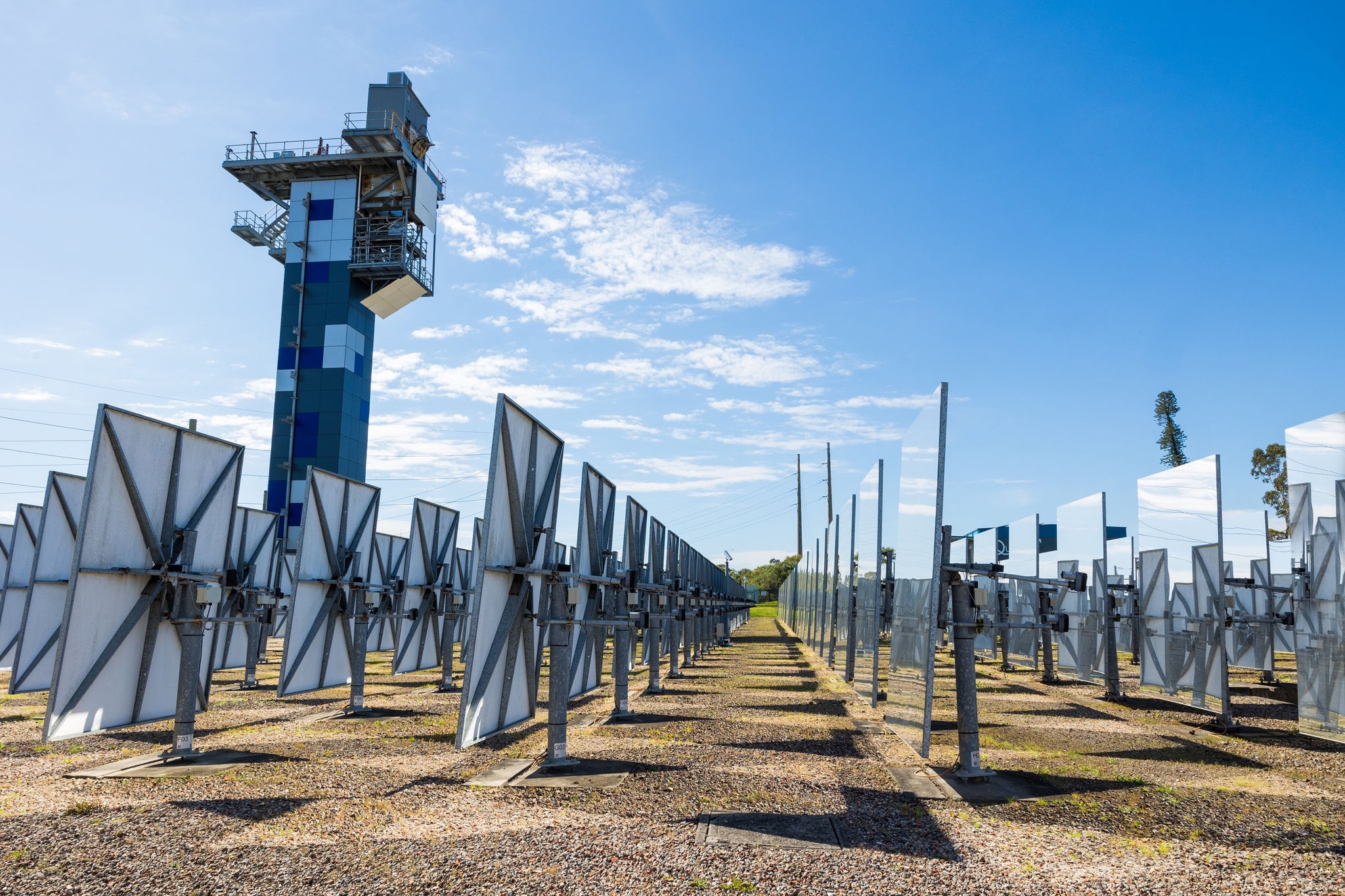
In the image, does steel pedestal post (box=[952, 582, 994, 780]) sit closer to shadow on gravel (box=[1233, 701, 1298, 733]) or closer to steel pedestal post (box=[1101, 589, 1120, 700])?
shadow on gravel (box=[1233, 701, 1298, 733])

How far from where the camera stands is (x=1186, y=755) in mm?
11992

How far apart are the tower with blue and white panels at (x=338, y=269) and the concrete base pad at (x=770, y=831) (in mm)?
40981

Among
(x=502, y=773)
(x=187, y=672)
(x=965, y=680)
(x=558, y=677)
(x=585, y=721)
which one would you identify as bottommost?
(x=585, y=721)

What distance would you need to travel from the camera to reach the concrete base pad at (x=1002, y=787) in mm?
9273

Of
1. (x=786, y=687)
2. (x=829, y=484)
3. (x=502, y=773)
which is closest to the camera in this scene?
(x=502, y=773)

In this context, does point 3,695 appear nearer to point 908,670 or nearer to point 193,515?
point 193,515

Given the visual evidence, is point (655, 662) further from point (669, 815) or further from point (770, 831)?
point (770, 831)

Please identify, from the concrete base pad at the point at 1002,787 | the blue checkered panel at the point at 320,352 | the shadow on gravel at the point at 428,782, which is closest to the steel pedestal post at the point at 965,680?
the concrete base pad at the point at 1002,787

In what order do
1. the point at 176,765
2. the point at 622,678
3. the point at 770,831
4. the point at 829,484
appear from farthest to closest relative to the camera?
the point at 829,484 → the point at 622,678 → the point at 176,765 → the point at 770,831

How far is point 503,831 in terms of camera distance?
26.1 ft

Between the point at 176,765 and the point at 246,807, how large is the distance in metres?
3.01

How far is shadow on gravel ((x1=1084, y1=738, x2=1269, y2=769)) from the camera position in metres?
11.5

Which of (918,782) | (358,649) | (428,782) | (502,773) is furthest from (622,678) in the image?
(918,782)

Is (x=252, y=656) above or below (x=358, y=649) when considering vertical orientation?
below
